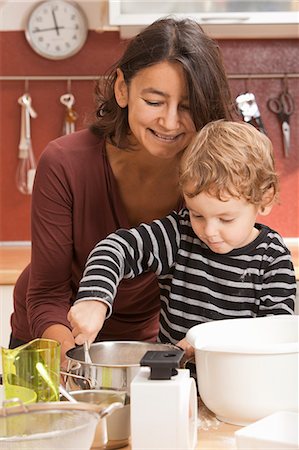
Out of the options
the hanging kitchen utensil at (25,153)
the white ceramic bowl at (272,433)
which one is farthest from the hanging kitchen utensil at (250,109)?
the white ceramic bowl at (272,433)

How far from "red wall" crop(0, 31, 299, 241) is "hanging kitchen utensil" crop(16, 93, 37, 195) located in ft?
0.11

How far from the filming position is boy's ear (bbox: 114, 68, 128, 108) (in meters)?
1.69

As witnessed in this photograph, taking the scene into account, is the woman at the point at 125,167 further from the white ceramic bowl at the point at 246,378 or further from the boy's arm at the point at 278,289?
the white ceramic bowl at the point at 246,378

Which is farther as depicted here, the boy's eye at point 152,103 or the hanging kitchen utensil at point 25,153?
the hanging kitchen utensil at point 25,153

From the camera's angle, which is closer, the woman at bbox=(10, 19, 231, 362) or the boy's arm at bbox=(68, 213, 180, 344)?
the boy's arm at bbox=(68, 213, 180, 344)

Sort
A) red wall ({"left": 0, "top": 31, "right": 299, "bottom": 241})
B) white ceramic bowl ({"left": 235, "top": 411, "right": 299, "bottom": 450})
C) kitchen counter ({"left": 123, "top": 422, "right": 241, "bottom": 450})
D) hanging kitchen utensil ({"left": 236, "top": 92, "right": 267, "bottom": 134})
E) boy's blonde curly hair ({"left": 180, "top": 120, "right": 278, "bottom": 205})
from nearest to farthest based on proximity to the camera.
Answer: white ceramic bowl ({"left": 235, "top": 411, "right": 299, "bottom": 450}) → kitchen counter ({"left": 123, "top": 422, "right": 241, "bottom": 450}) → boy's blonde curly hair ({"left": 180, "top": 120, "right": 278, "bottom": 205}) → hanging kitchen utensil ({"left": 236, "top": 92, "right": 267, "bottom": 134}) → red wall ({"left": 0, "top": 31, "right": 299, "bottom": 241})

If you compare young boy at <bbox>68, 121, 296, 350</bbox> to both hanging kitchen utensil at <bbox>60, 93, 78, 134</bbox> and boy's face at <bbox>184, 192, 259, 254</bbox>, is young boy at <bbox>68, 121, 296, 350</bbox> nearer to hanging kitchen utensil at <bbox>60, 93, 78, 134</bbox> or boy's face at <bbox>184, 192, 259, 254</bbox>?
boy's face at <bbox>184, 192, 259, 254</bbox>

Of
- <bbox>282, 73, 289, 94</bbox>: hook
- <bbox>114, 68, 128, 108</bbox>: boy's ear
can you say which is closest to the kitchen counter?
<bbox>114, 68, 128, 108</bbox>: boy's ear

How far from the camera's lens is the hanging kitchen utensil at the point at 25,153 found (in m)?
3.28

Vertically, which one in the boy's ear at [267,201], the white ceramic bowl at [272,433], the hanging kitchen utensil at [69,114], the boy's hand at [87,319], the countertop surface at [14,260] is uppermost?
the hanging kitchen utensil at [69,114]

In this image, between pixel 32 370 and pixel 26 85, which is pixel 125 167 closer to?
pixel 32 370

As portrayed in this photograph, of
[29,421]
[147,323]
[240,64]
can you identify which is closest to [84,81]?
[240,64]

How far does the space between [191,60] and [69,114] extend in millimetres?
1740

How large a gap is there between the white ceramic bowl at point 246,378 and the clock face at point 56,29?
2.25 m
